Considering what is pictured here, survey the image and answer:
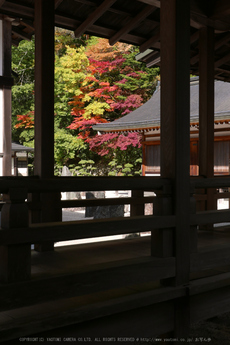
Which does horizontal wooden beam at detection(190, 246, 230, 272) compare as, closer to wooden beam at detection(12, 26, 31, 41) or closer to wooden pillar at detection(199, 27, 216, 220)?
wooden pillar at detection(199, 27, 216, 220)

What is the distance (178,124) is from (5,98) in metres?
7.69

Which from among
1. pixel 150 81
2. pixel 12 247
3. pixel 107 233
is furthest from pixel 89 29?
pixel 150 81

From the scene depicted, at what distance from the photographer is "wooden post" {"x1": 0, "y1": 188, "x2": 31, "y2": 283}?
239cm

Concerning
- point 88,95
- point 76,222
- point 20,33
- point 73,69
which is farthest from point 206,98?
point 73,69

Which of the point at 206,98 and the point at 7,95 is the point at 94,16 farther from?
the point at 7,95

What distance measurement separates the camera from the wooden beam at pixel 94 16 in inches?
183

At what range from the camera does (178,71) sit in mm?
3209

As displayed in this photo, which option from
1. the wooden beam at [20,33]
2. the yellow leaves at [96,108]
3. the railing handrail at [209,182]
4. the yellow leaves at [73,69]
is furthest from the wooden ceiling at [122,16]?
the yellow leaves at [73,69]

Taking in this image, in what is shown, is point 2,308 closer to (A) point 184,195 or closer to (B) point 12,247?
(B) point 12,247

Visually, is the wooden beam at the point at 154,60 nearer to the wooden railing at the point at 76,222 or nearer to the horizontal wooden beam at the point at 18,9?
the horizontal wooden beam at the point at 18,9

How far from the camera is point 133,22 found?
525cm

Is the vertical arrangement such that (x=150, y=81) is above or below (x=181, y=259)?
above

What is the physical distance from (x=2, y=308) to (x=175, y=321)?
4.85ft

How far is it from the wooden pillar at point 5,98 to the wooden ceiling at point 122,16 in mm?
4505
